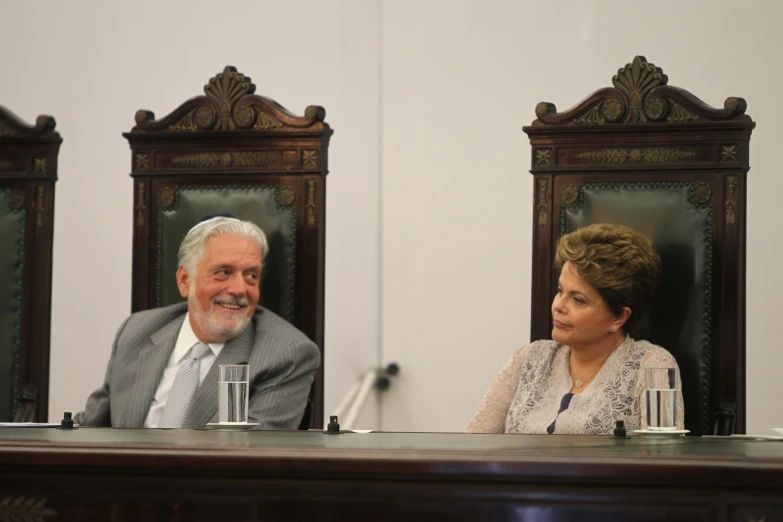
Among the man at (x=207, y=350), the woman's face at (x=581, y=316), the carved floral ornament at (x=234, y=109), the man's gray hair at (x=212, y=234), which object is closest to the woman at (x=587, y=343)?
the woman's face at (x=581, y=316)

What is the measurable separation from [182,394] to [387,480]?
130 cm

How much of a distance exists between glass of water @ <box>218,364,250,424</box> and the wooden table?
38 cm

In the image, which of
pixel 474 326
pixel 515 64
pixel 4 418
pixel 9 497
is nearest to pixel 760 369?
pixel 474 326

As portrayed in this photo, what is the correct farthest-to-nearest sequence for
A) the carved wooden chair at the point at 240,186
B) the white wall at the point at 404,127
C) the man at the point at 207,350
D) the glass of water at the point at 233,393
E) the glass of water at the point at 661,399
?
the white wall at the point at 404,127 < the carved wooden chair at the point at 240,186 < the man at the point at 207,350 < the glass of water at the point at 233,393 < the glass of water at the point at 661,399

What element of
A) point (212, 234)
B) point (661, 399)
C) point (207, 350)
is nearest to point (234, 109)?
point (212, 234)

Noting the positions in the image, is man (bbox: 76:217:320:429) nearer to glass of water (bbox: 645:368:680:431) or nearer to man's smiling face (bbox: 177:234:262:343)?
man's smiling face (bbox: 177:234:262:343)

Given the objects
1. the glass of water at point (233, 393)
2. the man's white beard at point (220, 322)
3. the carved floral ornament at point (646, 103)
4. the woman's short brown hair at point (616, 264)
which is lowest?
the glass of water at point (233, 393)

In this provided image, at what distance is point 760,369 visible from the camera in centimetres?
402

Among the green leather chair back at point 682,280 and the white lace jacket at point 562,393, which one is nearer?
the white lace jacket at point 562,393

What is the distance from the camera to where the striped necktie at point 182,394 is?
9.46 ft

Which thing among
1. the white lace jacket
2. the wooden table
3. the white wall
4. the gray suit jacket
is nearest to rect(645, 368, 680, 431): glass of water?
the wooden table

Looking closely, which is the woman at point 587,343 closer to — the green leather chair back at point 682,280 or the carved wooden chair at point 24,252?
the green leather chair back at point 682,280

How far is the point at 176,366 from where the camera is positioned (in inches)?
121

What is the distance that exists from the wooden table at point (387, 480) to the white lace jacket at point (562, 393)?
71cm
